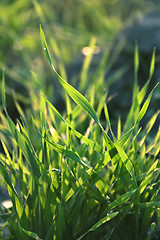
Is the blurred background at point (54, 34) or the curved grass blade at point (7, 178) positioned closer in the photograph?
the curved grass blade at point (7, 178)

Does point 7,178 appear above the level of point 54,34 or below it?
below

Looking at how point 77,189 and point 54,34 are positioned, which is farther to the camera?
point 54,34

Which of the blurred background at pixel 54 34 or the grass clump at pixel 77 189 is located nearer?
the grass clump at pixel 77 189

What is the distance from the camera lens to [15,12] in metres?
2.62

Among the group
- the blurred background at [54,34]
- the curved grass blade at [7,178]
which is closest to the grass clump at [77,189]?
the curved grass blade at [7,178]

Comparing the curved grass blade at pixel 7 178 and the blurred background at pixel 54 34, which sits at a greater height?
the blurred background at pixel 54 34

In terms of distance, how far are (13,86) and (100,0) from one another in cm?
134

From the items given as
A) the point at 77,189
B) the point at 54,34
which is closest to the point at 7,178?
the point at 77,189

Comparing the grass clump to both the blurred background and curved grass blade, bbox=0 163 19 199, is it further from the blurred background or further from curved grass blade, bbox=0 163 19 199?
the blurred background

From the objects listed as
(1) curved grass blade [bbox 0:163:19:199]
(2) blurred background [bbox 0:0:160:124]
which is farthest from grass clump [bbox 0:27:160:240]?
(2) blurred background [bbox 0:0:160:124]

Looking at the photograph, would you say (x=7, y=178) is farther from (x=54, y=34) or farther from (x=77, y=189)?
(x=54, y=34)

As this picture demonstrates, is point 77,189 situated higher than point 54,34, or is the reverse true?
point 54,34

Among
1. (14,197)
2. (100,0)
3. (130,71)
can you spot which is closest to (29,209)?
(14,197)

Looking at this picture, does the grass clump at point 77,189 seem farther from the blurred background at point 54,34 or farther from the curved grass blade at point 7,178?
the blurred background at point 54,34
